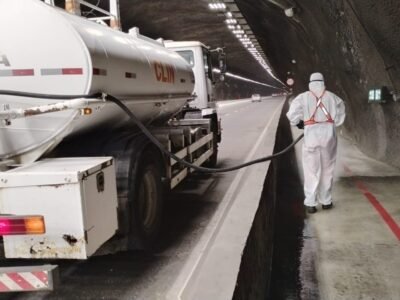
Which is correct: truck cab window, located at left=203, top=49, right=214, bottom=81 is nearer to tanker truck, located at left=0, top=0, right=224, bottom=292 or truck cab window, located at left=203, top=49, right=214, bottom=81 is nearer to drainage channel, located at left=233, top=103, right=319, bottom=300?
drainage channel, located at left=233, top=103, right=319, bottom=300

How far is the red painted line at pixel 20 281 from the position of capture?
10.2ft

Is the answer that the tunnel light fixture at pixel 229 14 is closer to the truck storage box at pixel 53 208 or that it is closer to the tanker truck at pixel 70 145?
the tanker truck at pixel 70 145

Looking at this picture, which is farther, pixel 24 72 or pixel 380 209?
pixel 380 209

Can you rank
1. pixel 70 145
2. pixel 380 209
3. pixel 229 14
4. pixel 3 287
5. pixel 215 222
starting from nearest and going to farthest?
1. pixel 3 287
2. pixel 70 145
3. pixel 215 222
4. pixel 380 209
5. pixel 229 14

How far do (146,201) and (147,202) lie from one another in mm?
28

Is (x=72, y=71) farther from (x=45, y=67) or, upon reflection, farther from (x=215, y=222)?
(x=215, y=222)

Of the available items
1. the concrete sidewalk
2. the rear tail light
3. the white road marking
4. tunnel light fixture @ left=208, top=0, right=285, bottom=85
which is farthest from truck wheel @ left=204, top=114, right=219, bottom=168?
tunnel light fixture @ left=208, top=0, right=285, bottom=85

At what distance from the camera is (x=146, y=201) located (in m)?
4.85

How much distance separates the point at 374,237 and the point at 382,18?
12.5ft

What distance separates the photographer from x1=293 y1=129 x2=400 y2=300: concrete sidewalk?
16.8 ft

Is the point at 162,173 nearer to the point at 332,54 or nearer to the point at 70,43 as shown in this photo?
the point at 70,43

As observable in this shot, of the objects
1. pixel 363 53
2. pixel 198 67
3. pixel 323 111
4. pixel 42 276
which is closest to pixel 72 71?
pixel 42 276

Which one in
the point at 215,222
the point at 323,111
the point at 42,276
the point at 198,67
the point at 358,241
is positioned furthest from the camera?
the point at 198,67

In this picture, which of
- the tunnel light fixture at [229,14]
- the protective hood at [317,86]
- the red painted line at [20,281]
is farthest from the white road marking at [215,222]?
the tunnel light fixture at [229,14]
